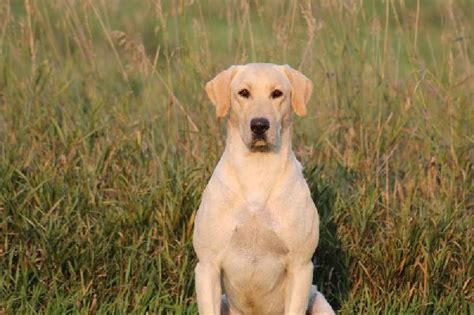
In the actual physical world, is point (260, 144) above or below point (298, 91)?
below

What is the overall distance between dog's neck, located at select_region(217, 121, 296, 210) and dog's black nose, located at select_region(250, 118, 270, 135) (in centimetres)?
16

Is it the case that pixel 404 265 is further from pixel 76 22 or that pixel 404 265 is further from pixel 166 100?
pixel 76 22

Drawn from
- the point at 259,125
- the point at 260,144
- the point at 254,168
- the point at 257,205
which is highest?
the point at 259,125

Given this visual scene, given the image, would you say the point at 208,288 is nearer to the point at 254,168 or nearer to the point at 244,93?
the point at 254,168

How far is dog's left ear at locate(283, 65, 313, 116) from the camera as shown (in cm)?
542

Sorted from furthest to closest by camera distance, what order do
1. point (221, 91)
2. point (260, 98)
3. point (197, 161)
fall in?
point (197, 161), point (221, 91), point (260, 98)

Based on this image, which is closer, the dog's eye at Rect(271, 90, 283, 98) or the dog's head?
the dog's head

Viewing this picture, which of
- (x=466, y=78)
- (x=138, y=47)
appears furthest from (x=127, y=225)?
(x=466, y=78)

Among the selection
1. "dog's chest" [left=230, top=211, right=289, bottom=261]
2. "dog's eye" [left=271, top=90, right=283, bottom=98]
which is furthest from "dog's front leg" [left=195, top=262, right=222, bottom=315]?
"dog's eye" [left=271, top=90, right=283, bottom=98]

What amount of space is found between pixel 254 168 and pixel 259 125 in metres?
0.27

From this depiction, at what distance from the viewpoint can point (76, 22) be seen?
7359 millimetres

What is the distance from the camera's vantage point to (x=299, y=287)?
5359 millimetres

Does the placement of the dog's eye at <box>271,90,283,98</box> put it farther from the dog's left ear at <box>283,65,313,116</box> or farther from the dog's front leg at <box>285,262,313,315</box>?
the dog's front leg at <box>285,262,313,315</box>

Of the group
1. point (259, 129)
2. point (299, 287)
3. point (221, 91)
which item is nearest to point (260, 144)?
point (259, 129)
